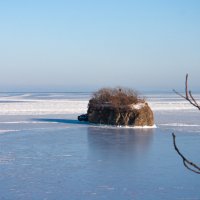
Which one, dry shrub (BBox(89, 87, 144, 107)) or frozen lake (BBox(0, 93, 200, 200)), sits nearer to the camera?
frozen lake (BBox(0, 93, 200, 200))

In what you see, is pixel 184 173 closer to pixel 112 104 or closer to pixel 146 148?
pixel 146 148

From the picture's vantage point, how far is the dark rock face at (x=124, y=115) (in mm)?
23781

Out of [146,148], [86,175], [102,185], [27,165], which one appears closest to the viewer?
[102,185]

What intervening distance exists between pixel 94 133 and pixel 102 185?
33.8ft

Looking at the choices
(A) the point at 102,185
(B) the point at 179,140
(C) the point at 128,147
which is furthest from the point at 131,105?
(A) the point at 102,185

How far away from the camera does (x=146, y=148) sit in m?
14.4

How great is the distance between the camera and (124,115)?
24.2 metres

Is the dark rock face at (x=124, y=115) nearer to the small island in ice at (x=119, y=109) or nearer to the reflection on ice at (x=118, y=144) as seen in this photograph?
the small island in ice at (x=119, y=109)

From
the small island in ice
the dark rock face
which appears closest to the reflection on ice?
the dark rock face

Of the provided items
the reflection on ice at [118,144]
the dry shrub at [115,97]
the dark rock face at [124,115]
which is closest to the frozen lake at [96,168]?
the reflection on ice at [118,144]

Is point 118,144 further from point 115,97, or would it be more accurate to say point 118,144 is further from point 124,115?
point 115,97

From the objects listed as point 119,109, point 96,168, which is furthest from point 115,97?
point 96,168

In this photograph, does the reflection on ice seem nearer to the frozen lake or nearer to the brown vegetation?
the frozen lake

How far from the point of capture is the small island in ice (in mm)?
23922
